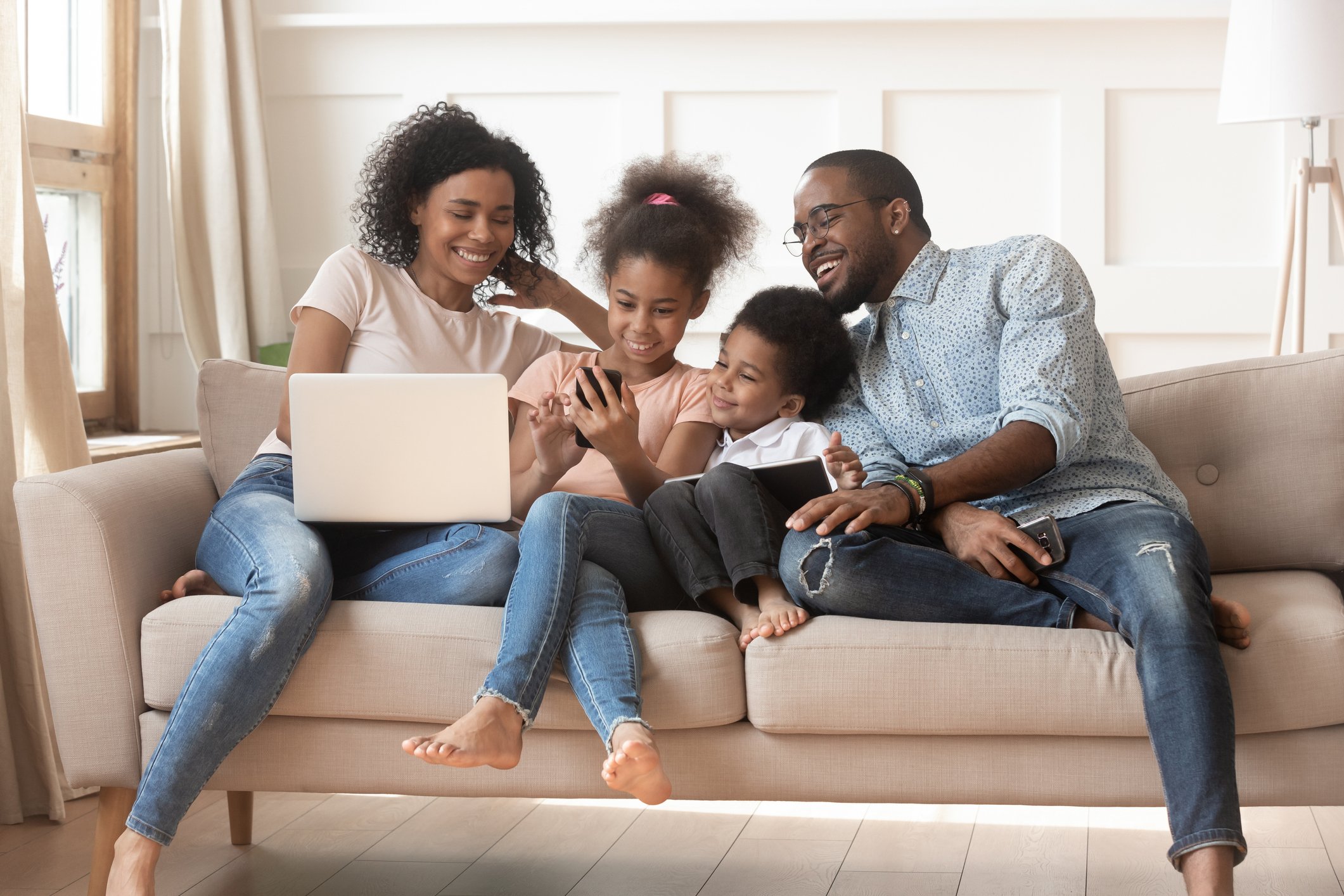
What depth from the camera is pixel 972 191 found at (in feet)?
10.8

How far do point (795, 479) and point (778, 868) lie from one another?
611mm

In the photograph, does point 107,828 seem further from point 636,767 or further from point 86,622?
point 636,767

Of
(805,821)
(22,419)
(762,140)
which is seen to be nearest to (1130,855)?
(805,821)

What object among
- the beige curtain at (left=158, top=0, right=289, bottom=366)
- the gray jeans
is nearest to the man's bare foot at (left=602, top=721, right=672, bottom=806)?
the gray jeans

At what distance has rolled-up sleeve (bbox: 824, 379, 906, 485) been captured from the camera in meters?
1.92

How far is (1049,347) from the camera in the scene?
1.82 m

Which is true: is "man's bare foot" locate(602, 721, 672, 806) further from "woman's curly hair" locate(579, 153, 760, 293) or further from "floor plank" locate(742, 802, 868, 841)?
"woman's curly hair" locate(579, 153, 760, 293)

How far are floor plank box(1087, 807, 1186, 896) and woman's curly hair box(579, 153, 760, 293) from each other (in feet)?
3.64

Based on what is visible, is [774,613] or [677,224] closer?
[774,613]

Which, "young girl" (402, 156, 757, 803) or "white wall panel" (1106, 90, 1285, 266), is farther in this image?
"white wall panel" (1106, 90, 1285, 266)

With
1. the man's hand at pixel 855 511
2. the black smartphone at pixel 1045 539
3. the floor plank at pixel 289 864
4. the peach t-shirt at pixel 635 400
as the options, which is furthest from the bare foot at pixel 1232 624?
the floor plank at pixel 289 864

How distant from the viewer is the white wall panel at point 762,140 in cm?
333

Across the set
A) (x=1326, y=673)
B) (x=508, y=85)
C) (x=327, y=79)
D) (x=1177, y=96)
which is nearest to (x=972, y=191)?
(x=1177, y=96)

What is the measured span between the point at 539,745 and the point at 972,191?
2.20 meters
